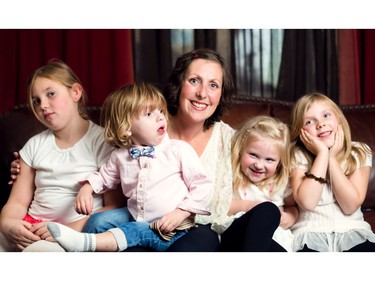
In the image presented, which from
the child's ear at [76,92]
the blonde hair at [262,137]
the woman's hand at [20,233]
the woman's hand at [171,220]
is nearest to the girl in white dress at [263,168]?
the blonde hair at [262,137]

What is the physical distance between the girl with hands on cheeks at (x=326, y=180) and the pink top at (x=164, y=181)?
38 centimetres

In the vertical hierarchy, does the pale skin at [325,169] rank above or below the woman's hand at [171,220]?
above

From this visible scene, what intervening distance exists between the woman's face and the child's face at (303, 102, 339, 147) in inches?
13.7

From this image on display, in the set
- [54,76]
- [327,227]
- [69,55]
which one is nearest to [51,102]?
[54,76]

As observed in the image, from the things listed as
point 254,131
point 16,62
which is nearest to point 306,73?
point 254,131

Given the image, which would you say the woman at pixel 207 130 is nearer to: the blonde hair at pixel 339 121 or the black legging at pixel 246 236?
the black legging at pixel 246 236

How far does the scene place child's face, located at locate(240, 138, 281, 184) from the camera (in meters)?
2.16

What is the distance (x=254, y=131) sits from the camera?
2.20 meters

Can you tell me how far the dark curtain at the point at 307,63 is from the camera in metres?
3.52

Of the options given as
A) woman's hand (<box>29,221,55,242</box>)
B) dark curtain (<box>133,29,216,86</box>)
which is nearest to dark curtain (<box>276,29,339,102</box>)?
dark curtain (<box>133,29,216,86</box>)

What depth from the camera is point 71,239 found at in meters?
1.83

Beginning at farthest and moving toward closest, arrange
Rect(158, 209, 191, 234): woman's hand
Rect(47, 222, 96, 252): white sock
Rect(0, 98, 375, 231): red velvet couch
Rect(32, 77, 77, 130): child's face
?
Rect(0, 98, 375, 231): red velvet couch → Rect(32, 77, 77, 130): child's face → Rect(158, 209, 191, 234): woman's hand → Rect(47, 222, 96, 252): white sock

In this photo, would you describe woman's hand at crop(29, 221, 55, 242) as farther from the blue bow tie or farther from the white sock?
the blue bow tie

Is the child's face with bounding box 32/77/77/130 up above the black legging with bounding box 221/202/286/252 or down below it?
above
